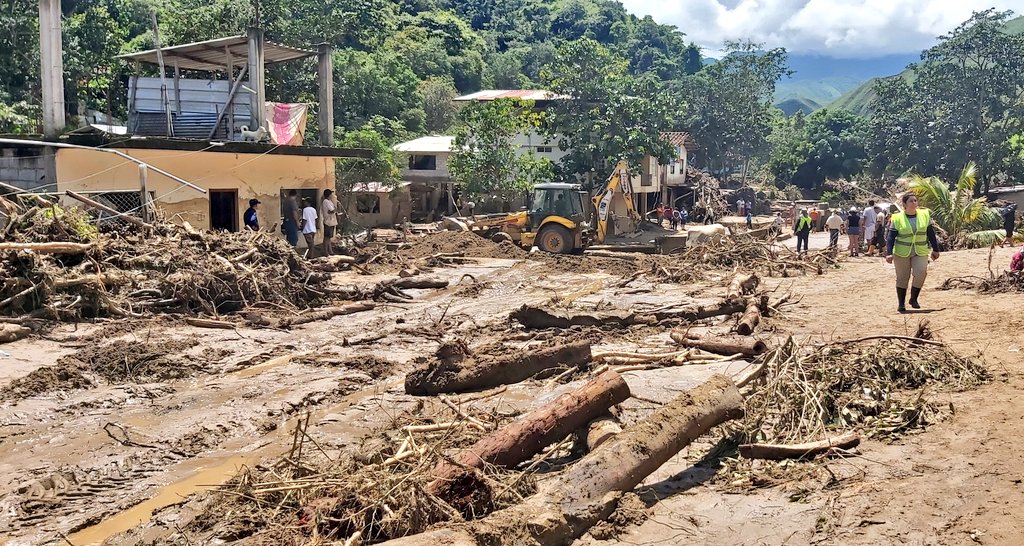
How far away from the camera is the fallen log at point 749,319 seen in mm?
10453

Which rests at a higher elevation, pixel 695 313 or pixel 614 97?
pixel 614 97

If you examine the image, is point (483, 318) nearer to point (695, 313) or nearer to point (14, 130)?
point (695, 313)

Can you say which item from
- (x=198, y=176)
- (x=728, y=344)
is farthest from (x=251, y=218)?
(x=728, y=344)

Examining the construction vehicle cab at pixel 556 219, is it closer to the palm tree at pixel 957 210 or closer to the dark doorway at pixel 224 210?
the dark doorway at pixel 224 210

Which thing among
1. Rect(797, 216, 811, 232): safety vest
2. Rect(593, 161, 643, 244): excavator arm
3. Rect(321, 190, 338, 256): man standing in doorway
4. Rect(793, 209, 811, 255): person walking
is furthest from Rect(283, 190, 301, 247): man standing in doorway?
Rect(797, 216, 811, 232): safety vest

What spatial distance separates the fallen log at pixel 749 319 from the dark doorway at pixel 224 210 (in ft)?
41.0

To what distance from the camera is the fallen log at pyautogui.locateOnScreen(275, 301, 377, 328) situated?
12922 mm

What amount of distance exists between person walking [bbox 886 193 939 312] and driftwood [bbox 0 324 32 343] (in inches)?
444

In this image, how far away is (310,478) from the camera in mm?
5172

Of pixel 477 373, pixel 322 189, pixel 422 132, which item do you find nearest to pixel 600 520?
pixel 477 373

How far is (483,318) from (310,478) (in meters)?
8.86

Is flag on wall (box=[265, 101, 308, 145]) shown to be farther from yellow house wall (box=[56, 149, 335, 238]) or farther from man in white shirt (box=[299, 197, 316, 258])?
man in white shirt (box=[299, 197, 316, 258])

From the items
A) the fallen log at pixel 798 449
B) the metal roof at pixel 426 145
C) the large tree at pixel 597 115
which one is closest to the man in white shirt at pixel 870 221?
the large tree at pixel 597 115

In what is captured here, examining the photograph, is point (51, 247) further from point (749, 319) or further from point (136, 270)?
point (749, 319)
